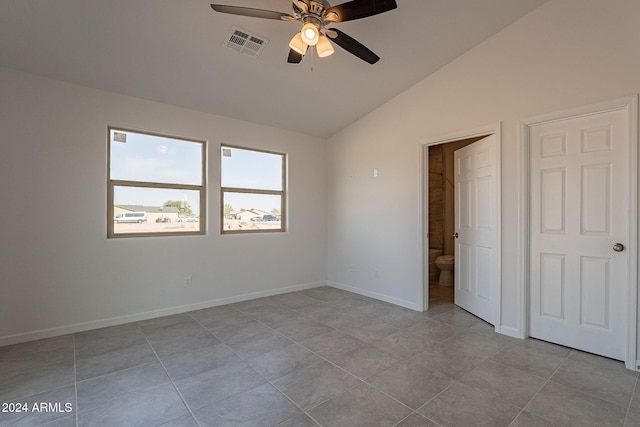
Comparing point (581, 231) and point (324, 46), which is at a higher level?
point (324, 46)

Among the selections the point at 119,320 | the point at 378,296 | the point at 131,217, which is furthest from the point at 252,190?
the point at 378,296

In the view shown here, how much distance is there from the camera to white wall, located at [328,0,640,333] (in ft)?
8.41

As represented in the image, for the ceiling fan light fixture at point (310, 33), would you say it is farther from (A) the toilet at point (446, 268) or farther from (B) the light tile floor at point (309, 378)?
(A) the toilet at point (446, 268)

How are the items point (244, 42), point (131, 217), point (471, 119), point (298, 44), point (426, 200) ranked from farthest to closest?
point (426, 200), point (131, 217), point (471, 119), point (244, 42), point (298, 44)

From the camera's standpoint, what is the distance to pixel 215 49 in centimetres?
298

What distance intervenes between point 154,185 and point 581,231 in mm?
4609

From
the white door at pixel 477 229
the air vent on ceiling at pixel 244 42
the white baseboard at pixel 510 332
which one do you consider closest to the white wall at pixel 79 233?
the air vent on ceiling at pixel 244 42

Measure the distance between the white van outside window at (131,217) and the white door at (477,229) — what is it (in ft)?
13.5

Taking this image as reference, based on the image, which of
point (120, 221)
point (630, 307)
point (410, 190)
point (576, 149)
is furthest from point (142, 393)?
point (576, 149)

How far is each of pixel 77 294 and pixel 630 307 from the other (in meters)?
5.22

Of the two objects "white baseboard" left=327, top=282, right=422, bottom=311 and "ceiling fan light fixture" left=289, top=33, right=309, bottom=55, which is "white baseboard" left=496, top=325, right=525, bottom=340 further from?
"ceiling fan light fixture" left=289, top=33, right=309, bottom=55

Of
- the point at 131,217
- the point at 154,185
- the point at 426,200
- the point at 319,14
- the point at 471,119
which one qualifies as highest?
the point at 319,14

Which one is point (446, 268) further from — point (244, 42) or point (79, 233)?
point (79, 233)

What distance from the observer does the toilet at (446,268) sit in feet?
16.7
